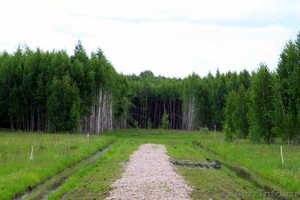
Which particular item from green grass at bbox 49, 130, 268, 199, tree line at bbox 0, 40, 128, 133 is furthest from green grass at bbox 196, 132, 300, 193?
tree line at bbox 0, 40, 128, 133

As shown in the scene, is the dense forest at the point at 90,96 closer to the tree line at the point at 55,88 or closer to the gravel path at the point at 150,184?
the tree line at the point at 55,88

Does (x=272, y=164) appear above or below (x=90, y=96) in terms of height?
below

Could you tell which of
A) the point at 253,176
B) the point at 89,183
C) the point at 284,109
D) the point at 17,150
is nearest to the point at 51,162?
the point at 17,150

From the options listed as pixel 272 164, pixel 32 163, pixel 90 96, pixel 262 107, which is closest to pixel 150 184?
pixel 32 163

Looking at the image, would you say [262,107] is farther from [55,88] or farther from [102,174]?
[55,88]

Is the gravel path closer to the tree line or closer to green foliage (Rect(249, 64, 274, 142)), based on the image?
green foliage (Rect(249, 64, 274, 142))

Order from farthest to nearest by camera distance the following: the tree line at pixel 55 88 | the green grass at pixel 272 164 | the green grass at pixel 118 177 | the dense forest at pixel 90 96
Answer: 1. the tree line at pixel 55 88
2. the dense forest at pixel 90 96
3. the green grass at pixel 272 164
4. the green grass at pixel 118 177

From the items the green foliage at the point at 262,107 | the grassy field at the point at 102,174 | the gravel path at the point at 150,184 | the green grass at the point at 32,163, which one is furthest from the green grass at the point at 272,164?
the green grass at the point at 32,163

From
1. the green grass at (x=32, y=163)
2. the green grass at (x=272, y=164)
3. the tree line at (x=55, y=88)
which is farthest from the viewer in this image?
the tree line at (x=55, y=88)

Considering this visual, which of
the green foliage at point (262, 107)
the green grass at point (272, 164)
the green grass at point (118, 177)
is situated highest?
the green foliage at point (262, 107)

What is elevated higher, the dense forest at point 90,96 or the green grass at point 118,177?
the dense forest at point 90,96

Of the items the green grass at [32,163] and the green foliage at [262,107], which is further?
the green foliage at [262,107]

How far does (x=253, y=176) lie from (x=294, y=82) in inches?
639

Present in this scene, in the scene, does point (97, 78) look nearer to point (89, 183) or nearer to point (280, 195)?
point (89, 183)
